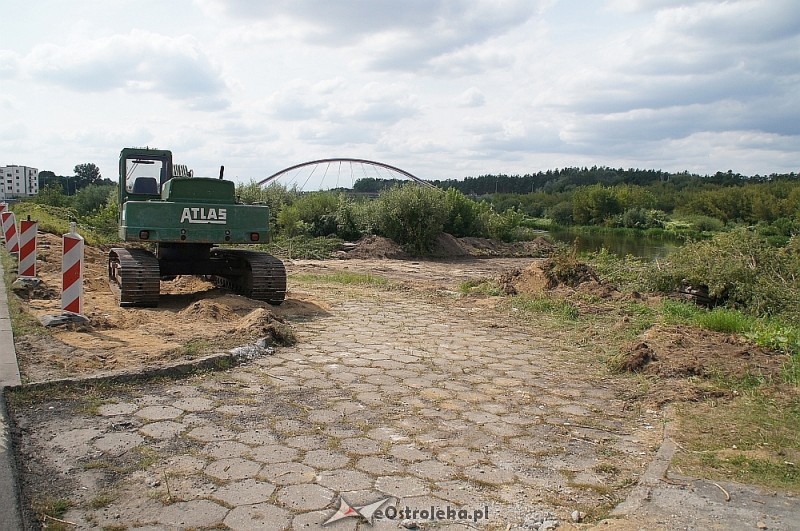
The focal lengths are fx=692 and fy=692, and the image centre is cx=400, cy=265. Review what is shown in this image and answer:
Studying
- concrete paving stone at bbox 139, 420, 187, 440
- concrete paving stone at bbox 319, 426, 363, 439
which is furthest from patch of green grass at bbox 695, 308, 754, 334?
concrete paving stone at bbox 139, 420, 187, 440

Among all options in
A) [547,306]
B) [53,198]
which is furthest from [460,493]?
[53,198]

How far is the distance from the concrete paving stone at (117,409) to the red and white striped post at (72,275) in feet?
10.0

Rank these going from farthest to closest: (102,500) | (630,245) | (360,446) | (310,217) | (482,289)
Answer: (630,245), (310,217), (482,289), (360,446), (102,500)

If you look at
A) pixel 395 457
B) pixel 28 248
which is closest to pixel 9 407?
pixel 395 457

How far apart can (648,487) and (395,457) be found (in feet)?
4.87

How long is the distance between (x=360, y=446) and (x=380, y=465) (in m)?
0.36

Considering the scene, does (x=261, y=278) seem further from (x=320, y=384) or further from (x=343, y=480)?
(x=343, y=480)

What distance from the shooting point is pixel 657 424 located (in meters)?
5.12

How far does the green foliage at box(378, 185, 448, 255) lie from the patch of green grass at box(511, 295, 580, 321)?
1411cm

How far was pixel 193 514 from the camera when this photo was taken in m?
3.48

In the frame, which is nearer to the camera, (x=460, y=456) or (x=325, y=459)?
(x=325, y=459)

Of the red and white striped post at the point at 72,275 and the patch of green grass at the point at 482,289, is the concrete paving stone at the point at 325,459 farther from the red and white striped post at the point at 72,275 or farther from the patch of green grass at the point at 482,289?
the patch of green grass at the point at 482,289

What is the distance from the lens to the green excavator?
9.91 metres

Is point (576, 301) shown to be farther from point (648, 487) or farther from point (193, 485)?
point (193, 485)
